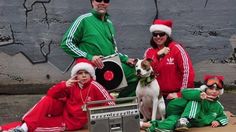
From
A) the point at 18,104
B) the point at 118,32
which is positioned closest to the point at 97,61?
the point at 18,104

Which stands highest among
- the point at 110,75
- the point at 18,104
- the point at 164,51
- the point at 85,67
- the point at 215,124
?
the point at 164,51

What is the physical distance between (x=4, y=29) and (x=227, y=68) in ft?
12.6

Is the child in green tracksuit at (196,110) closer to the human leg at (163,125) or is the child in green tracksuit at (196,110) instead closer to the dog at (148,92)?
the human leg at (163,125)

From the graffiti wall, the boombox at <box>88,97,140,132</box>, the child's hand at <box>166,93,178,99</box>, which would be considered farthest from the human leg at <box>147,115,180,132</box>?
the graffiti wall

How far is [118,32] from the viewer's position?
8750mm

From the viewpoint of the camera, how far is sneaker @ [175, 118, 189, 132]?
5.36m

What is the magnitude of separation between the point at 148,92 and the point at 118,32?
335cm

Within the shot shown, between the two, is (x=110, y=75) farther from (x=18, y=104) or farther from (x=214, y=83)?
(x=18, y=104)

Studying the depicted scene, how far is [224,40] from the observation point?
888cm

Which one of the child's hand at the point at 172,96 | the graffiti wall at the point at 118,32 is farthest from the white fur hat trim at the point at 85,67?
the graffiti wall at the point at 118,32

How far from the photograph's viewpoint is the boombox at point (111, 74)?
18.6 feet

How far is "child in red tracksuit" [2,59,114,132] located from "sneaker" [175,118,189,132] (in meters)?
0.73

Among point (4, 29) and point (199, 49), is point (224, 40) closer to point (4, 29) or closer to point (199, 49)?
point (199, 49)

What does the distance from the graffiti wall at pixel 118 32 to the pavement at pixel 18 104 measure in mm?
396
